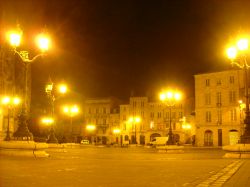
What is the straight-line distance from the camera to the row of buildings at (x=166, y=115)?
75812 millimetres

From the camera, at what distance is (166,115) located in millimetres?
98688

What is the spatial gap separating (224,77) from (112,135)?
40.8 metres

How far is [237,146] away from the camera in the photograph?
80.0 ft

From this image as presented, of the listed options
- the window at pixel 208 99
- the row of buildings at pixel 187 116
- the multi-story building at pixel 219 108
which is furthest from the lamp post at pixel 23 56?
the window at pixel 208 99

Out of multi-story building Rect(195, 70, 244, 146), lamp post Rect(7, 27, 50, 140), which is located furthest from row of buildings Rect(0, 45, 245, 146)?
lamp post Rect(7, 27, 50, 140)

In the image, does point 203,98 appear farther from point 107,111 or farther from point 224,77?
point 107,111

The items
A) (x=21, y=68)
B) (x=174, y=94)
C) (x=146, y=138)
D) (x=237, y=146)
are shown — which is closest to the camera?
(x=237, y=146)

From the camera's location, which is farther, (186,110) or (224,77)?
(186,110)

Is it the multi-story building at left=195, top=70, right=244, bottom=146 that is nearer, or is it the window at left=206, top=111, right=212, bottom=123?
the multi-story building at left=195, top=70, right=244, bottom=146

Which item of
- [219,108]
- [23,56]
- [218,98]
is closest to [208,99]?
[218,98]

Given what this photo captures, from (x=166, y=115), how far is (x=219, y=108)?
22544mm

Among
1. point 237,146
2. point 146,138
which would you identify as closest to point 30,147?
point 237,146

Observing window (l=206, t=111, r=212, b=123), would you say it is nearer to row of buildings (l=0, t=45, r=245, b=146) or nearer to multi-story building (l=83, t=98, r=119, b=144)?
row of buildings (l=0, t=45, r=245, b=146)

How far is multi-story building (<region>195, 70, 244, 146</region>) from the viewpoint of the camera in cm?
7512
